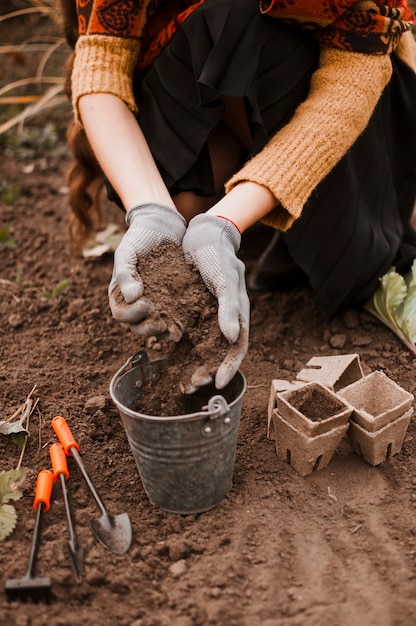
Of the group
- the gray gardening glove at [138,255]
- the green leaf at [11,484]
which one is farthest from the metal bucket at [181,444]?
the green leaf at [11,484]

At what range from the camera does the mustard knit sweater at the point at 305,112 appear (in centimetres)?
192

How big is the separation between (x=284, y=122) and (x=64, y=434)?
4.04 ft

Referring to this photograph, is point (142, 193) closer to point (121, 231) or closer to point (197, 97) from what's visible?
point (197, 97)

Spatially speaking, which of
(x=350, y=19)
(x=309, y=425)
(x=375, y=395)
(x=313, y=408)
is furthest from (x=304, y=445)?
(x=350, y=19)

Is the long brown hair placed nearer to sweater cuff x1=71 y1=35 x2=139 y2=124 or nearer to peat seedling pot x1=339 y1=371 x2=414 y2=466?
sweater cuff x1=71 y1=35 x2=139 y2=124

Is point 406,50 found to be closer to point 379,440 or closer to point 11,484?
point 379,440

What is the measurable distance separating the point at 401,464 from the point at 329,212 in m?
0.92

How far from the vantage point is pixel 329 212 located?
230 centimetres

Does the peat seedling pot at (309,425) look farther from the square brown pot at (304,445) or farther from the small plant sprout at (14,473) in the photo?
the small plant sprout at (14,473)

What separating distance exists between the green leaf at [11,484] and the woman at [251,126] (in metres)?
0.54

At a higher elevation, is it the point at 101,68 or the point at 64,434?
the point at 101,68

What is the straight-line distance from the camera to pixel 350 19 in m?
2.01

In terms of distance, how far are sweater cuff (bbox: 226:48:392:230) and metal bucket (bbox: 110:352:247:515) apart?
1.95ft

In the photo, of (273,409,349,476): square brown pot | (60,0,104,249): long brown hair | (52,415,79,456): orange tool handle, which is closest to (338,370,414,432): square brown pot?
(273,409,349,476): square brown pot
